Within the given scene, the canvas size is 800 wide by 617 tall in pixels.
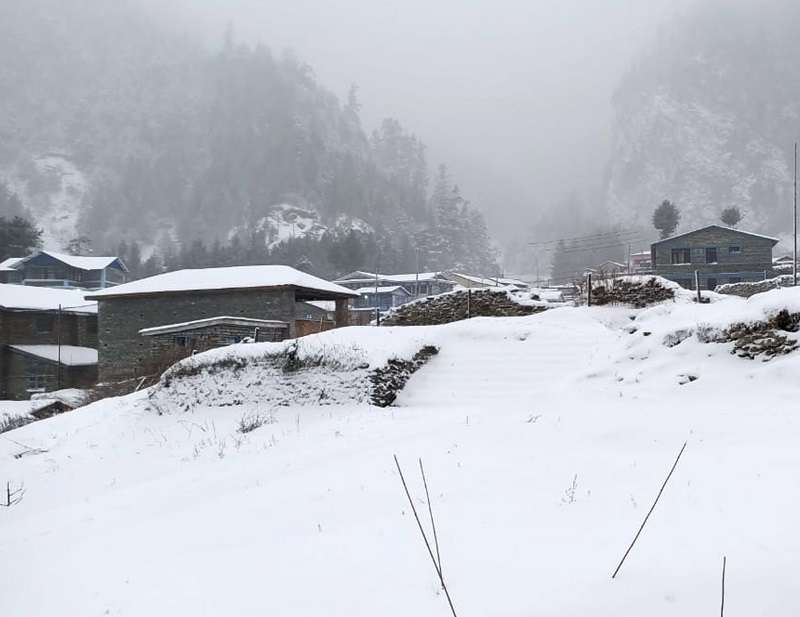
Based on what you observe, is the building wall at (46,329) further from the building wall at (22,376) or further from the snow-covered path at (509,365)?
the snow-covered path at (509,365)

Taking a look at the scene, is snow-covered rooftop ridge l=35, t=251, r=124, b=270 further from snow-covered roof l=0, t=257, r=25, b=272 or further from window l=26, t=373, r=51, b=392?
window l=26, t=373, r=51, b=392

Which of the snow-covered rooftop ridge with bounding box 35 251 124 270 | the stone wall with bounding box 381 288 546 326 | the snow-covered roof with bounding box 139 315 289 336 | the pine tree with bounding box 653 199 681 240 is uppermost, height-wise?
the pine tree with bounding box 653 199 681 240

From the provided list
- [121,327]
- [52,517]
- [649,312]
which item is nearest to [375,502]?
[52,517]

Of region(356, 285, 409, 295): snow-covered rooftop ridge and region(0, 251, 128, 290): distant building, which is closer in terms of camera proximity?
region(356, 285, 409, 295): snow-covered rooftop ridge

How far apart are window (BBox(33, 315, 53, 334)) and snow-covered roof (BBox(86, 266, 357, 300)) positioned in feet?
29.2

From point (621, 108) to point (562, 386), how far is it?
18252cm

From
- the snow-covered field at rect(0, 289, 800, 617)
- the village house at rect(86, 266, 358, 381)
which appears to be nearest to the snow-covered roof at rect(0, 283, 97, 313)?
the village house at rect(86, 266, 358, 381)

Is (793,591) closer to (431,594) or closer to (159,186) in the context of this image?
(431,594)

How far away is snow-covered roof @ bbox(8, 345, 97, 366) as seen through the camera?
34438 mm

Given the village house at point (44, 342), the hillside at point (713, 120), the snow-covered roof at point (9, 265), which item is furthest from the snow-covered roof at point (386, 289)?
the hillside at point (713, 120)

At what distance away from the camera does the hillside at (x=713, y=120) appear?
427 ft

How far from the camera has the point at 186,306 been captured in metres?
29.8

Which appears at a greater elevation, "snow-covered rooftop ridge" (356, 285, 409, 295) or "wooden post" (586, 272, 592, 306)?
"snow-covered rooftop ridge" (356, 285, 409, 295)

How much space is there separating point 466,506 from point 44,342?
1604 inches
